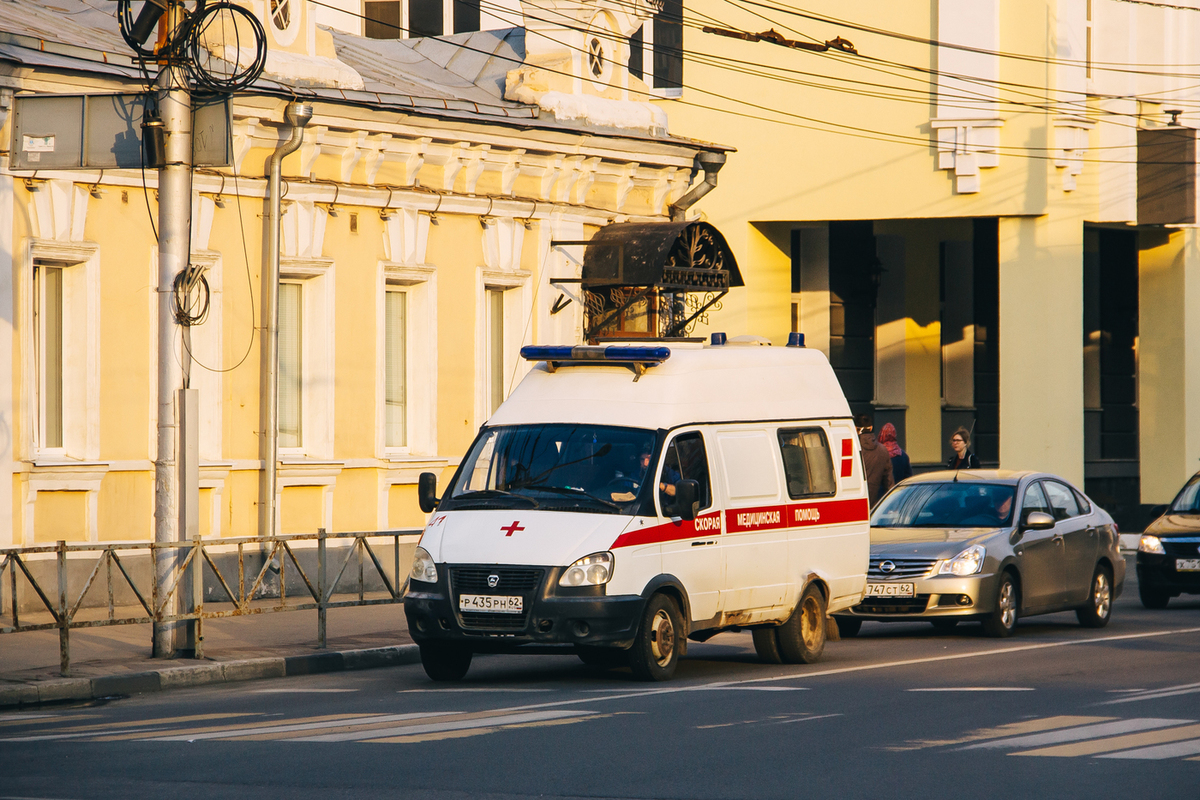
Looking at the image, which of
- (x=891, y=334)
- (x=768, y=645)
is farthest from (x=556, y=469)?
(x=891, y=334)

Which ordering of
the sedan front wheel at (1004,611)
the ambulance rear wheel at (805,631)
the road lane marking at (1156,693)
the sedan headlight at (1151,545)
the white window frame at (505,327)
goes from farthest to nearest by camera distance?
1. the white window frame at (505,327)
2. the sedan headlight at (1151,545)
3. the sedan front wheel at (1004,611)
4. the ambulance rear wheel at (805,631)
5. the road lane marking at (1156,693)

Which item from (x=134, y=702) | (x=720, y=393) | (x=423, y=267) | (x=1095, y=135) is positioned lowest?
(x=134, y=702)

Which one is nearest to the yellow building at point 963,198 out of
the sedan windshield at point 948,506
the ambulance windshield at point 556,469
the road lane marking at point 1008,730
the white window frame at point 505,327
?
the white window frame at point 505,327

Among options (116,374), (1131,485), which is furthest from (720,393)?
(1131,485)

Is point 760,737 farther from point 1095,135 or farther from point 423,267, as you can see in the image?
point 1095,135

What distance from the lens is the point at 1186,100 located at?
31469 mm

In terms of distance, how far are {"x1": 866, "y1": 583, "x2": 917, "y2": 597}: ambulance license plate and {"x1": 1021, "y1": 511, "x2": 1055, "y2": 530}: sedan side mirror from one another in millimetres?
1485

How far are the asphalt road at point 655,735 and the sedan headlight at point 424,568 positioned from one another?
2.61ft

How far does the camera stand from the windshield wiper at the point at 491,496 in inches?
487

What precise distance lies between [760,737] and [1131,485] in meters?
27.9

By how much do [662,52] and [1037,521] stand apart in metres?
17.1

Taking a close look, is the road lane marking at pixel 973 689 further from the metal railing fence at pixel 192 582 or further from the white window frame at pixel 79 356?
the white window frame at pixel 79 356

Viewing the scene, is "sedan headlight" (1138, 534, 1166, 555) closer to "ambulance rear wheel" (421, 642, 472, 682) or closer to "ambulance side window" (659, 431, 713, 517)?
"ambulance side window" (659, 431, 713, 517)

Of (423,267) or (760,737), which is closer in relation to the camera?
(760,737)
